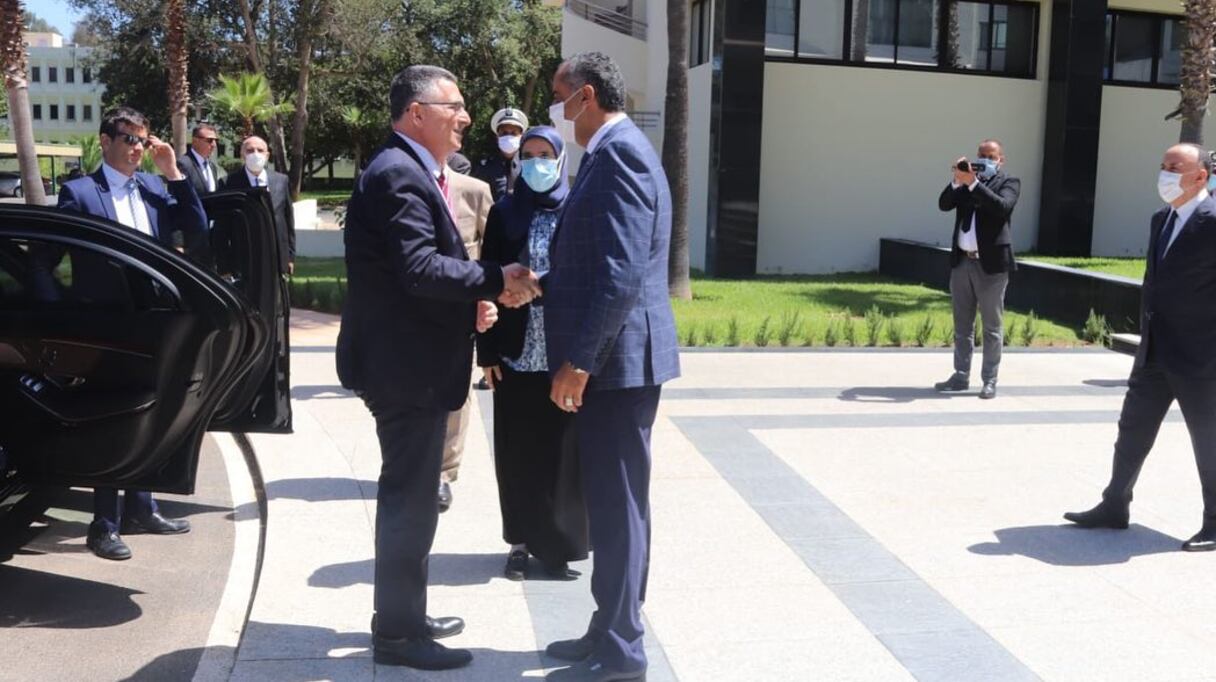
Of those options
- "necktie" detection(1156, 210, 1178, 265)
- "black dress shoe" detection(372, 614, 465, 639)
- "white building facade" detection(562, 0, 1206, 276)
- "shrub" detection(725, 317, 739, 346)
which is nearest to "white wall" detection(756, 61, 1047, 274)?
"white building facade" detection(562, 0, 1206, 276)

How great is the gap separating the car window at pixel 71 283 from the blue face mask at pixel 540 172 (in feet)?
4.66

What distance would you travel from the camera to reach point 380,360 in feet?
12.4

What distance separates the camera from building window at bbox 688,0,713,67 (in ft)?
67.7

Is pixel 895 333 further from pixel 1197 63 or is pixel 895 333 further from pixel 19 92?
pixel 19 92

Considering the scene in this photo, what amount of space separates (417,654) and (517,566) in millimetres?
988

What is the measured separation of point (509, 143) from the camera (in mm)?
6824

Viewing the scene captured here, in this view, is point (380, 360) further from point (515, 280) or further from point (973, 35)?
point (973, 35)

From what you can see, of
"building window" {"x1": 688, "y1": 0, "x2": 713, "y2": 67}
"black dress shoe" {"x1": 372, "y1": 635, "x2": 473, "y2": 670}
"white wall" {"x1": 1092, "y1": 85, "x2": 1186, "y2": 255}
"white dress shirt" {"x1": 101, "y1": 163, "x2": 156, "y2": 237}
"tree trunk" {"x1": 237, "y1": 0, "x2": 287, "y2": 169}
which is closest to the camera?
"black dress shoe" {"x1": 372, "y1": 635, "x2": 473, "y2": 670}

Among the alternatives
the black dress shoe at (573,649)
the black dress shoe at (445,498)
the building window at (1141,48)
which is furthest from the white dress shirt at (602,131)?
the building window at (1141,48)

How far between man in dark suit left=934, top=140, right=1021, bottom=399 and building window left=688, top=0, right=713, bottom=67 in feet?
39.6

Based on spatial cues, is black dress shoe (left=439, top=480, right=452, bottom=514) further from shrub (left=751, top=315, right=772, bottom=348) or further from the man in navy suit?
shrub (left=751, top=315, right=772, bottom=348)

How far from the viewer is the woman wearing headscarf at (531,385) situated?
180 inches

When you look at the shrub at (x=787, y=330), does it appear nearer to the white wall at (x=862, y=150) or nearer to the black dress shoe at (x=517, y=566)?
the black dress shoe at (x=517, y=566)

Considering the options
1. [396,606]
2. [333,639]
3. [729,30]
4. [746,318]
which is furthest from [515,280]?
[729,30]
